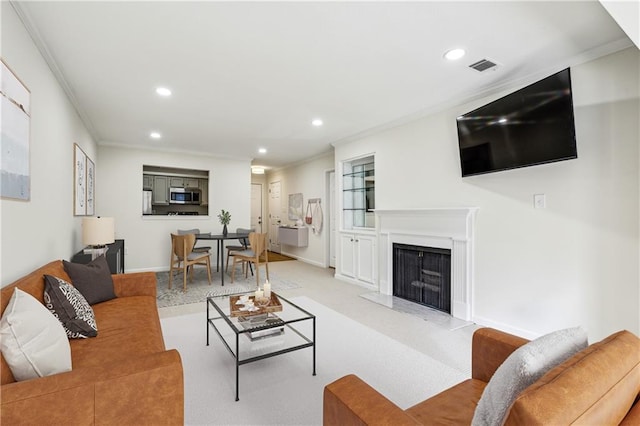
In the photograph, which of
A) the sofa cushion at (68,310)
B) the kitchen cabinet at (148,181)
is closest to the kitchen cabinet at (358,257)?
the sofa cushion at (68,310)

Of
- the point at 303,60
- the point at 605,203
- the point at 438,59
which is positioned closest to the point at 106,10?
the point at 303,60

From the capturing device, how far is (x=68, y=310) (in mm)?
1748

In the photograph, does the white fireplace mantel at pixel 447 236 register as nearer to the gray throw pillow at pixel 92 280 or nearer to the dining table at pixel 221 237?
the dining table at pixel 221 237

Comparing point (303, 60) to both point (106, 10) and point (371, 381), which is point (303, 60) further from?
point (371, 381)

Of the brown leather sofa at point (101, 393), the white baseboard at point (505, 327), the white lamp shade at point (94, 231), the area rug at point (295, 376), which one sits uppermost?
the white lamp shade at point (94, 231)

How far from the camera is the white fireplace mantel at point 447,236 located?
3.28 meters

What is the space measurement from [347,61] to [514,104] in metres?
1.50

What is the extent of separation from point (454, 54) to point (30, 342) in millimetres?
3107

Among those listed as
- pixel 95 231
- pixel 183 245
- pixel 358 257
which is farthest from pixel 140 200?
pixel 358 257

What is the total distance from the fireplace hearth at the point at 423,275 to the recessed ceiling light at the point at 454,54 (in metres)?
2.02

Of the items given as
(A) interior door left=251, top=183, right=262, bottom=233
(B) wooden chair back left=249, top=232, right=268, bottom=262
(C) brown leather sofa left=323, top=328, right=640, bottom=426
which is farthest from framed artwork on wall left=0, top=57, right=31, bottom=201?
(A) interior door left=251, top=183, right=262, bottom=233

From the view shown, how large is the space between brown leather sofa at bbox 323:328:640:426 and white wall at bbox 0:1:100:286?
203 centimetres

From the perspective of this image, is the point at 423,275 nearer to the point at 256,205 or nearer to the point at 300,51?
the point at 300,51

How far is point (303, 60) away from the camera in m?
2.54
